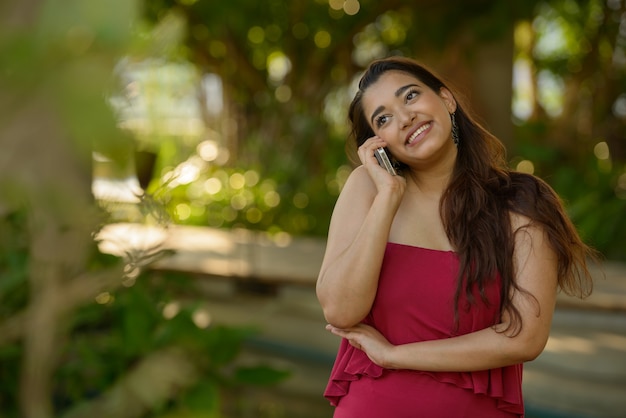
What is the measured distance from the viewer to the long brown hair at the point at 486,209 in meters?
1.91

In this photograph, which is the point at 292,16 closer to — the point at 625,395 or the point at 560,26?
the point at 560,26

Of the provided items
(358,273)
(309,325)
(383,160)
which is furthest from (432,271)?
(309,325)

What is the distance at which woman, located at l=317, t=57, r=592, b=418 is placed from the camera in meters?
1.88

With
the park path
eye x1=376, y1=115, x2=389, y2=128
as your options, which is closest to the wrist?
eye x1=376, y1=115, x2=389, y2=128

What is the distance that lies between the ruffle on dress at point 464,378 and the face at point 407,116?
1.60 ft

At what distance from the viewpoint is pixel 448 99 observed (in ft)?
6.97

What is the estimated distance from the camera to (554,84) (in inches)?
544

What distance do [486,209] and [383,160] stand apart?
0.27 meters

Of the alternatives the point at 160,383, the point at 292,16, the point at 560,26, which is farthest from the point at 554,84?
the point at 160,383

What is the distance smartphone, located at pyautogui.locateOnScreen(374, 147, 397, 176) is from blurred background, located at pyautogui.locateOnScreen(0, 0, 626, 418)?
412 millimetres

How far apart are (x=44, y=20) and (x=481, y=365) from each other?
1.62 meters

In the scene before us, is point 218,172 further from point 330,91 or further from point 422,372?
point 422,372

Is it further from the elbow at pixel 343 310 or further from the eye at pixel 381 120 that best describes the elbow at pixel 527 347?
the eye at pixel 381 120

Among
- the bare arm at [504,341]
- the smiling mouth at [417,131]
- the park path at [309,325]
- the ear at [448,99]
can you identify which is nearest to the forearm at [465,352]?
the bare arm at [504,341]
